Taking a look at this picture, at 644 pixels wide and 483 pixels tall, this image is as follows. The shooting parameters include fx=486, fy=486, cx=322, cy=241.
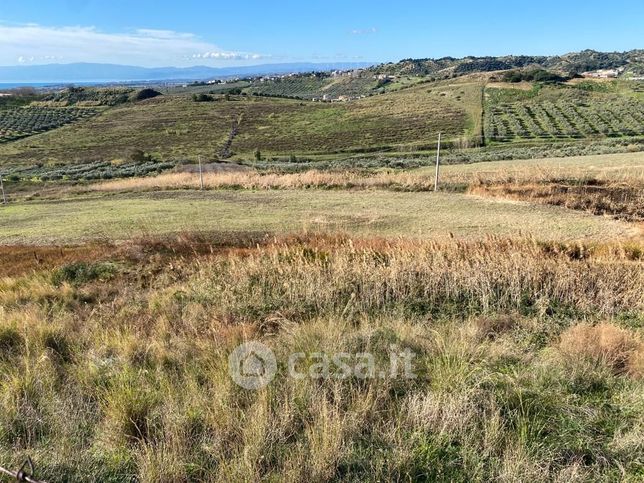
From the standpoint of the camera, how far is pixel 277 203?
78.6 feet

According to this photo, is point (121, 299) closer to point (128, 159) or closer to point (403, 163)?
point (403, 163)

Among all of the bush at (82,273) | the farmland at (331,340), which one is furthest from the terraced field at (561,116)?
the bush at (82,273)

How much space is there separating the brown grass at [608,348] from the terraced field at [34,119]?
98.2m

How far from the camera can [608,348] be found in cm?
536

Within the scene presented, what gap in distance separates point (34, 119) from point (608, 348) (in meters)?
120

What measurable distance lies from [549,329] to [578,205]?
1559 cm

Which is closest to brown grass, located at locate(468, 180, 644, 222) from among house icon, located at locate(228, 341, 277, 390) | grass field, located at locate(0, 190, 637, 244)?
grass field, located at locate(0, 190, 637, 244)

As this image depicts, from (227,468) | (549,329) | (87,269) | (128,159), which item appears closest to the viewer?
(227,468)

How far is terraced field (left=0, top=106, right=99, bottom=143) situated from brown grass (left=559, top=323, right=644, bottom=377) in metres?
98.2

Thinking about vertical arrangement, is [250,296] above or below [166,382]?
below

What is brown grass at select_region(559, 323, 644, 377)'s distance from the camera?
5.13 metres

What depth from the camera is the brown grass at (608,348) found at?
5133 millimetres

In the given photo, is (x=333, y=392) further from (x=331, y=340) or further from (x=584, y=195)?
(x=584, y=195)

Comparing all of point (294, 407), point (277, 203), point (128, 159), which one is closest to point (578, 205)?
point (277, 203)
